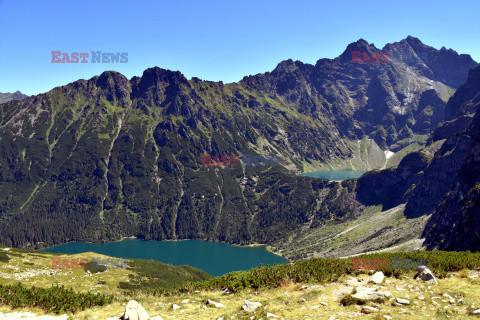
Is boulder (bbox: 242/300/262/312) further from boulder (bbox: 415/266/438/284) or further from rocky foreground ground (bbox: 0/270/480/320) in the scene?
boulder (bbox: 415/266/438/284)

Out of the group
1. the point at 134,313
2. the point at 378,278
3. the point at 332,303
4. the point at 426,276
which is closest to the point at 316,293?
the point at 332,303

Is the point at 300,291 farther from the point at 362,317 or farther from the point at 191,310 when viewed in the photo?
the point at 191,310

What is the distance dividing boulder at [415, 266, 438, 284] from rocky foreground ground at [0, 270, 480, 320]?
0.16m

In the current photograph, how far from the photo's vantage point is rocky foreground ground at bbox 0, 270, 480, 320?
66.4ft

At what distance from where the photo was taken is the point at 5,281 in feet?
295

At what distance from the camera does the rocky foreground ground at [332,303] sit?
66.4 ft

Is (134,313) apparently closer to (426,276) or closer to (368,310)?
(368,310)

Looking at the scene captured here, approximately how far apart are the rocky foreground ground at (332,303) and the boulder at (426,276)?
0.16 metres

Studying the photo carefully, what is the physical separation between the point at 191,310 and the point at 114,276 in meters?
114

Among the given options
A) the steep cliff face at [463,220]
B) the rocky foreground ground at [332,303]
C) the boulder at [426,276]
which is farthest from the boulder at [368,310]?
the steep cliff face at [463,220]

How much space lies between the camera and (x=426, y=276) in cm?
2523

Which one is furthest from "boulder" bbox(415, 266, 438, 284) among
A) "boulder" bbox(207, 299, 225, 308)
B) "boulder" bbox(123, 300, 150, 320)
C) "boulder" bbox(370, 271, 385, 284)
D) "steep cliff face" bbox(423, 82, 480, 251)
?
"steep cliff face" bbox(423, 82, 480, 251)

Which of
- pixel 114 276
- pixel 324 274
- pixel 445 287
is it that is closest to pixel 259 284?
pixel 324 274

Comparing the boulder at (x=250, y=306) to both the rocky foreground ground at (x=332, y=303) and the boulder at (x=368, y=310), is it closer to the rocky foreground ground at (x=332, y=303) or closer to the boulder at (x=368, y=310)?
the rocky foreground ground at (x=332, y=303)
